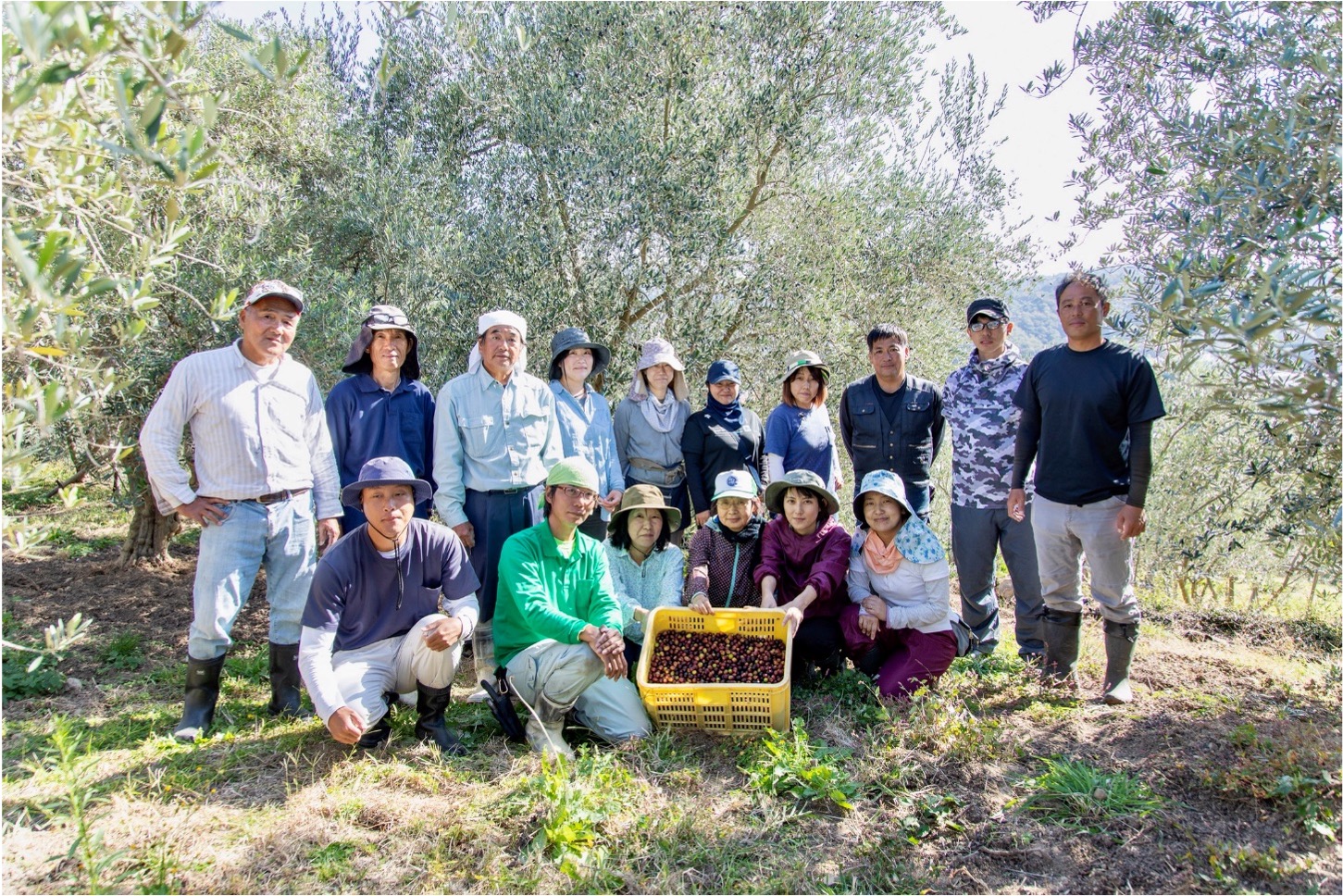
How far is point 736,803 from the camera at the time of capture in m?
3.59

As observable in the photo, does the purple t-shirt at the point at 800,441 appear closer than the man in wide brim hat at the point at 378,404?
No

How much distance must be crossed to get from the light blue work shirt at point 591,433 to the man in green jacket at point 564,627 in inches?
35.8

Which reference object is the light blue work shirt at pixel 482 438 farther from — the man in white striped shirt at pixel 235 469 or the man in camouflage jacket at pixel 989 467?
the man in camouflage jacket at pixel 989 467

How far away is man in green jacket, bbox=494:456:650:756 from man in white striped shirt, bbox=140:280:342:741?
122 cm

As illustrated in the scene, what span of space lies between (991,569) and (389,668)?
3.71 m

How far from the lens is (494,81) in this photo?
7000 mm

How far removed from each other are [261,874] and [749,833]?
184 cm

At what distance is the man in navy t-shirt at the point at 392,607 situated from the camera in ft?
13.1

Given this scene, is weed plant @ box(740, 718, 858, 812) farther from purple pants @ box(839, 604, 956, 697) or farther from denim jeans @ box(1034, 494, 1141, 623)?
denim jeans @ box(1034, 494, 1141, 623)

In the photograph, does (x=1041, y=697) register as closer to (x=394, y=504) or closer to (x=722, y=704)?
(x=722, y=704)

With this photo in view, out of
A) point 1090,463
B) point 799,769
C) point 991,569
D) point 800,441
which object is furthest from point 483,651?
point 1090,463

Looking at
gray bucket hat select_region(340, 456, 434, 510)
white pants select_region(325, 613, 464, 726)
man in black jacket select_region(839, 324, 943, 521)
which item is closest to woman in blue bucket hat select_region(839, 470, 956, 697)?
man in black jacket select_region(839, 324, 943, 521)

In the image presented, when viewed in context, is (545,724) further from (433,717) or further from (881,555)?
(881,555)

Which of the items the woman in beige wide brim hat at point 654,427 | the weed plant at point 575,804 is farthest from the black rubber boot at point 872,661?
the weed plant at point 575,804
